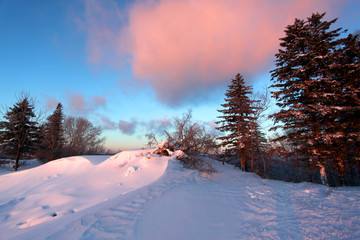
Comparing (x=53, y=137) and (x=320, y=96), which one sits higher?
(x=320, y=96)

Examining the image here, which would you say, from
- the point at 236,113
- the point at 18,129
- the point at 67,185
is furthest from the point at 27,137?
the point at 236,113

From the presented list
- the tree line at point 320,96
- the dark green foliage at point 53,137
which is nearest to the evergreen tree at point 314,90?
the tree line at point 320,96

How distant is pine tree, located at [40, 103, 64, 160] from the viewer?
1664 centimetres

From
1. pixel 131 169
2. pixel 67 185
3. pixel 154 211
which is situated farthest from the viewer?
pixel 131 169

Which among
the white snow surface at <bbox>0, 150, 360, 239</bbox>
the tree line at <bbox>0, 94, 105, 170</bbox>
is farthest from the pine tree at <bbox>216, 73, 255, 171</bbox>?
the tree line at <bbox>0, 94, 105, 170</bbox>

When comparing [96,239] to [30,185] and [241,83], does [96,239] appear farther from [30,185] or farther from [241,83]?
[241,83]

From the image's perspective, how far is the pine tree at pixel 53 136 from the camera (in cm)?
1664

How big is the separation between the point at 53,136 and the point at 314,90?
90.5 feet

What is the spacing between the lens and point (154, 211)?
3.27m

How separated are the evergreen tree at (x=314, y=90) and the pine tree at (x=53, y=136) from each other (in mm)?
22885

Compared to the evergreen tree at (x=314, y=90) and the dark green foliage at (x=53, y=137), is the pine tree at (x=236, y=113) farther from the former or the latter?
the dark green foliage at (x=53, y=137)

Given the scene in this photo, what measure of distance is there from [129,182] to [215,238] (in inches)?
172

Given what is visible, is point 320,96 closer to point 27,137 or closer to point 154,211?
point 154,211

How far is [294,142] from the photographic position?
9.80 meters
